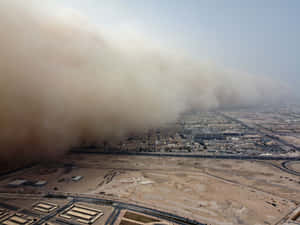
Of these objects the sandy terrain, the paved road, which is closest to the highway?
the sandy terrain

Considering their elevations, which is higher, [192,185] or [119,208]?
[192,185]

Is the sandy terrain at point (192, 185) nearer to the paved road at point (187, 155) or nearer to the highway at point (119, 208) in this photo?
the highway at point (119, 208)

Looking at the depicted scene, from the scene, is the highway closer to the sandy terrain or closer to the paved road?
the sandy terrain

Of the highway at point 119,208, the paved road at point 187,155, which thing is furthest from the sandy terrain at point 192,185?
the paved road at point 187,155

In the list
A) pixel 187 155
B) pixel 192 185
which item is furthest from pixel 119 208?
pixel 187 155

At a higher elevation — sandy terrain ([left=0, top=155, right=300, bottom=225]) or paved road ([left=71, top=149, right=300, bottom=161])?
paved road ([left=71, top=149, right=300, bottom=161])

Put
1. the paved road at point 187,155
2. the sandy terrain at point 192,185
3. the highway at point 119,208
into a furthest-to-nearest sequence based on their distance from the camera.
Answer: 1. the paved road at point 187,155
2. the sandy terrain at point 192,185
3. the highway at point 119,208

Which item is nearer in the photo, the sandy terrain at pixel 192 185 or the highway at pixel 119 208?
the highway at pixel 119 208

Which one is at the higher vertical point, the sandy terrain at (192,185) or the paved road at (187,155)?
the paved road at (187,155)

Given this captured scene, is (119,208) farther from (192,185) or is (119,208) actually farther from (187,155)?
(187,155)

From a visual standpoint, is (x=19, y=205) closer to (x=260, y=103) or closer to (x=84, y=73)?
(x=84, y=73)

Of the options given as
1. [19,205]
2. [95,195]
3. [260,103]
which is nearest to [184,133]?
[95,195]
